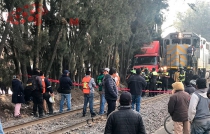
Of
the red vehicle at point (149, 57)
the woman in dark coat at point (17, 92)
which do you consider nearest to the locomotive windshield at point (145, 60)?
the red vehicle at point (149, 57)

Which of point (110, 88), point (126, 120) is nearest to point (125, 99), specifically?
point (126, 120)

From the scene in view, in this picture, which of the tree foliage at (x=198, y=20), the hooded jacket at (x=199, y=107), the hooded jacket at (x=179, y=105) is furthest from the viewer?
the tree foliage at (x=198, y=20)

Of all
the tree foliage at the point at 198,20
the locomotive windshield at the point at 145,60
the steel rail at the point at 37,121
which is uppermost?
the tree foliage at the point at 198,20

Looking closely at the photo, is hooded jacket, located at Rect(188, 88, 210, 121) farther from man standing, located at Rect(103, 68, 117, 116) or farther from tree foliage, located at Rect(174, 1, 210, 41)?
tree foliage, located at Rect(174, 1, 210, 41)

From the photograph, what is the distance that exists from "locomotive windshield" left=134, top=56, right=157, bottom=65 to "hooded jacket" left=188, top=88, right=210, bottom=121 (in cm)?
1866

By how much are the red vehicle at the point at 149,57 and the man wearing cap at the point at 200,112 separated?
18.0 metres

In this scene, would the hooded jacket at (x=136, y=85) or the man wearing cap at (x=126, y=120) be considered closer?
the man wearing cap at (x=126, y=120)

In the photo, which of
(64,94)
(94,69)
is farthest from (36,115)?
(94,69)

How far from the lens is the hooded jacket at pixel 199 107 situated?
20.7 ft

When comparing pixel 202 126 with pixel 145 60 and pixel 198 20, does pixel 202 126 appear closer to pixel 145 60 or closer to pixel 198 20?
pixel 145 60

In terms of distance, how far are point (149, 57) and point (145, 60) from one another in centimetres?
42

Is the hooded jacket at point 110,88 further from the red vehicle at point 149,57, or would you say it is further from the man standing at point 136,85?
the red vehicle at point 149,57

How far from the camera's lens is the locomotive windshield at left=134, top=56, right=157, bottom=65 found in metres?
25.1

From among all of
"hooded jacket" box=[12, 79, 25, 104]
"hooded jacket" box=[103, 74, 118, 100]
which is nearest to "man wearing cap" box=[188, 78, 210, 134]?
"hooded jacket" box=[103, 74, 118, 100]
